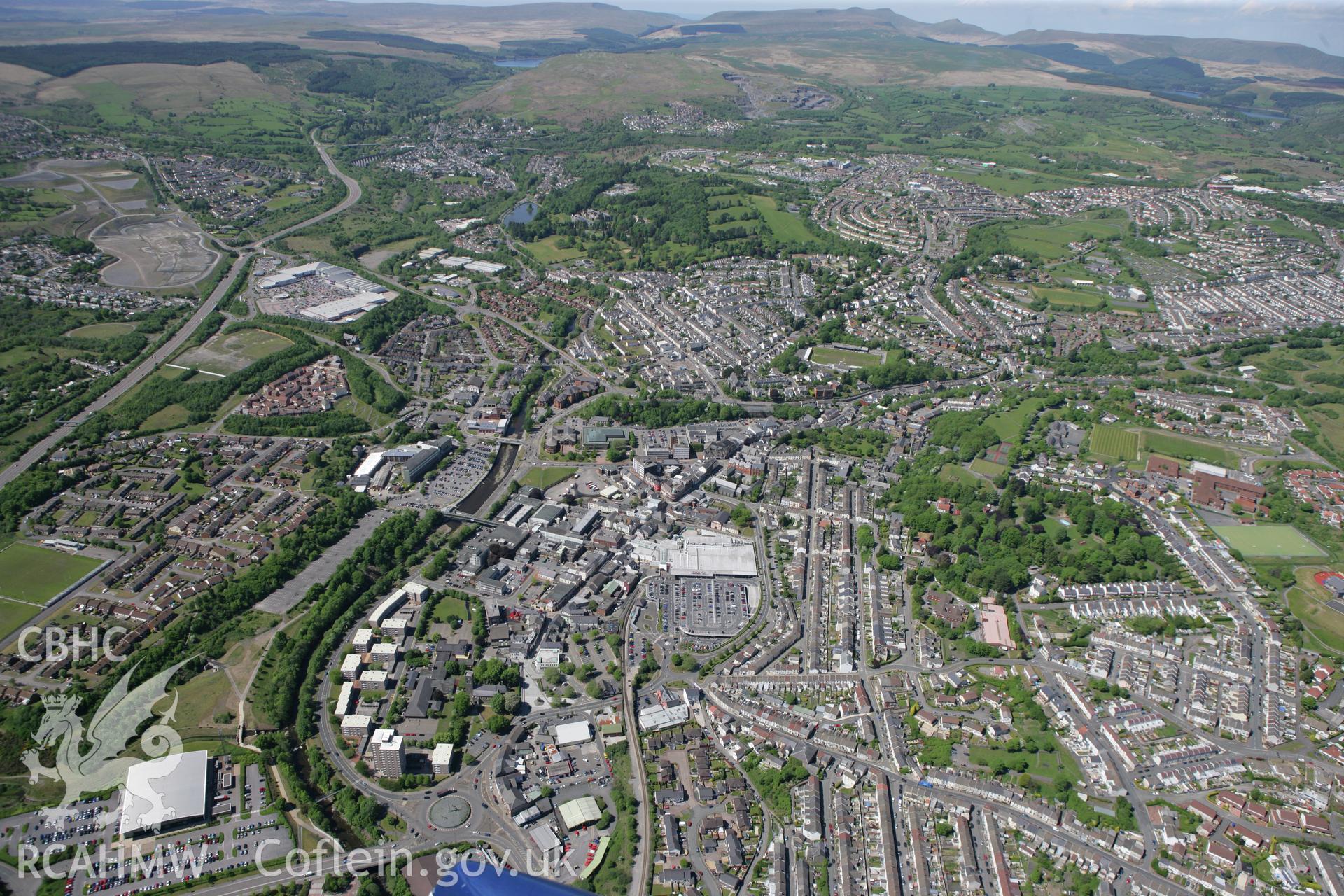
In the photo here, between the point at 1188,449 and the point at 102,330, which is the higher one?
the point at 1188,449

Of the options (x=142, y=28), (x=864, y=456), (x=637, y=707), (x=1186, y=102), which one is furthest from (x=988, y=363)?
(x=142, y=28)

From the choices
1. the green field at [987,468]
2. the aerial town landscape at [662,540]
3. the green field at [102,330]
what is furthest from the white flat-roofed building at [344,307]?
the green field at [987,468]

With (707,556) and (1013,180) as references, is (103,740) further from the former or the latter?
(1013,180)

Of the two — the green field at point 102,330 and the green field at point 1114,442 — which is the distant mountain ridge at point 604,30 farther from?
the green field at point 1114,442

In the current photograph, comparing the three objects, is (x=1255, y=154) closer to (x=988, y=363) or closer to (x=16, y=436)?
(x=988, y=363)

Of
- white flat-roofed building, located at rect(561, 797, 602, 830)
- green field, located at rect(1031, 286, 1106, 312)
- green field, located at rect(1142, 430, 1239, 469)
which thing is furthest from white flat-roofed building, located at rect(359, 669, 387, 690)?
green field, located at rect(1031, 286, 1106, 312)

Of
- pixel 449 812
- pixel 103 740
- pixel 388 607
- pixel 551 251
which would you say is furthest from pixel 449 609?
pixel 551 251
